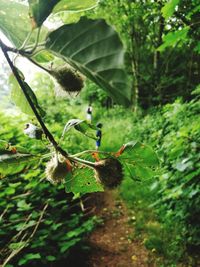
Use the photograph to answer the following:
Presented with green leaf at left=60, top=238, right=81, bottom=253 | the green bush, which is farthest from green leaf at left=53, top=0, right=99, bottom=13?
green leaf at left=60, top=238, right=81, bottom=253

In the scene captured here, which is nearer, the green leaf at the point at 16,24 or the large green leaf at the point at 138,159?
the green leaf at the point at 16,24

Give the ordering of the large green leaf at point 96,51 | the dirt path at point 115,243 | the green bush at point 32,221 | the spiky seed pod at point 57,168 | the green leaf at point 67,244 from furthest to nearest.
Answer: the dirt path at point 115,243 < the green leaf at point 67,244 < the green bush at point 32,221 < the spiky seed pod at point 57,168 < the large green leaf at point 96,51

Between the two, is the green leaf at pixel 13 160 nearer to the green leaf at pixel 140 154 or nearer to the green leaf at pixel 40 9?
the green leaf at pixel 140 154

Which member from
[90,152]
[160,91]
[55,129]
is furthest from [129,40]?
A: [90,152]

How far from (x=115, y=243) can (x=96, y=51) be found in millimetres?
3916

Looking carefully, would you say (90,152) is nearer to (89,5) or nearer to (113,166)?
(113,166)

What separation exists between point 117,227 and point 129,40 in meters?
7.01

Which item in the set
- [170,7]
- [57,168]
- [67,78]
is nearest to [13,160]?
[57,168]

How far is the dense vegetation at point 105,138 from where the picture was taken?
455 mm

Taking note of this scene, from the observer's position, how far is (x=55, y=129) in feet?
13.3

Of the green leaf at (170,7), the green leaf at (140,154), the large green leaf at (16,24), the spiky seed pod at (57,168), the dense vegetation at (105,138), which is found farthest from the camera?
the green leaf at (170,7)

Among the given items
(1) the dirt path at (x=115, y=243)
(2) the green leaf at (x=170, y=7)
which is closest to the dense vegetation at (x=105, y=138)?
(2) the green leaf at (x=170, y=7)

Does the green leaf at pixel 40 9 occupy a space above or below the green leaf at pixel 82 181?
above

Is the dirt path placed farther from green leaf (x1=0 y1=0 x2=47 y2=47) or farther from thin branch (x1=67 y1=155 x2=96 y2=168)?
green leaf (x1=0 y1=0 x2=47 y2=47)
